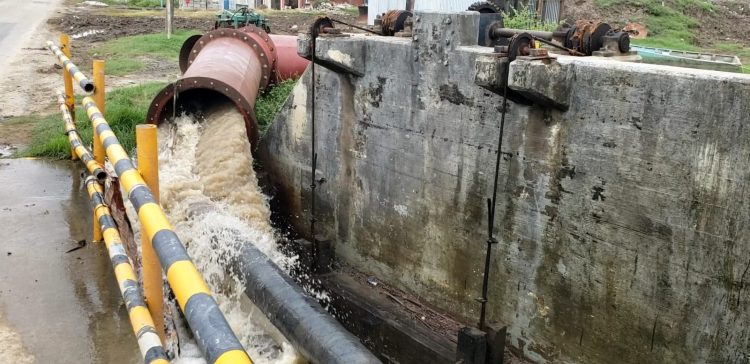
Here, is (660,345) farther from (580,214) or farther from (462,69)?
(462,69)

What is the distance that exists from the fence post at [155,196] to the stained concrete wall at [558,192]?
226cm

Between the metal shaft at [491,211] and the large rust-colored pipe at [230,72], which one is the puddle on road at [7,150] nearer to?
the large rust-colored pipe at [230,72]

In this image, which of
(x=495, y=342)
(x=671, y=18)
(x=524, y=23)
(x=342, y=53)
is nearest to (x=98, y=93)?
(x=342, y=53)

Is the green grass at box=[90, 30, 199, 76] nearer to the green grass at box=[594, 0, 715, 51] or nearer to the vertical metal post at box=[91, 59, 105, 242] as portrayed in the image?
the vertical metal post at box=[91, 59, 105, 242]

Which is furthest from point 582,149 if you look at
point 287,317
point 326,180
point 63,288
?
point 63,288

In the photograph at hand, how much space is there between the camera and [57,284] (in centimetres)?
420

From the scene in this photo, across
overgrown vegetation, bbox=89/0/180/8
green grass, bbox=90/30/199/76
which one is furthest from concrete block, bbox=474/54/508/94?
overgrown vegetation, bbox=89/0/180/8

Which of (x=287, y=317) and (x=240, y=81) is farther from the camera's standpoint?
(x=240, y=81)

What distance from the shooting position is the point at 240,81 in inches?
268

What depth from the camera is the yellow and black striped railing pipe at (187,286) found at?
1.56m

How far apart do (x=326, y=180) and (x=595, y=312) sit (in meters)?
2.87

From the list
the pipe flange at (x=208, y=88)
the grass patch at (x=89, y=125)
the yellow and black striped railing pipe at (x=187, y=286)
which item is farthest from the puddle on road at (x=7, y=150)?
the yellow and black striped railing pipe at (x=187, y=286)

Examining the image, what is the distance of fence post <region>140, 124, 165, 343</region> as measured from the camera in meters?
2.54

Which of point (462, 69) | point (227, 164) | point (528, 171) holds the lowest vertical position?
point (227, 164)
